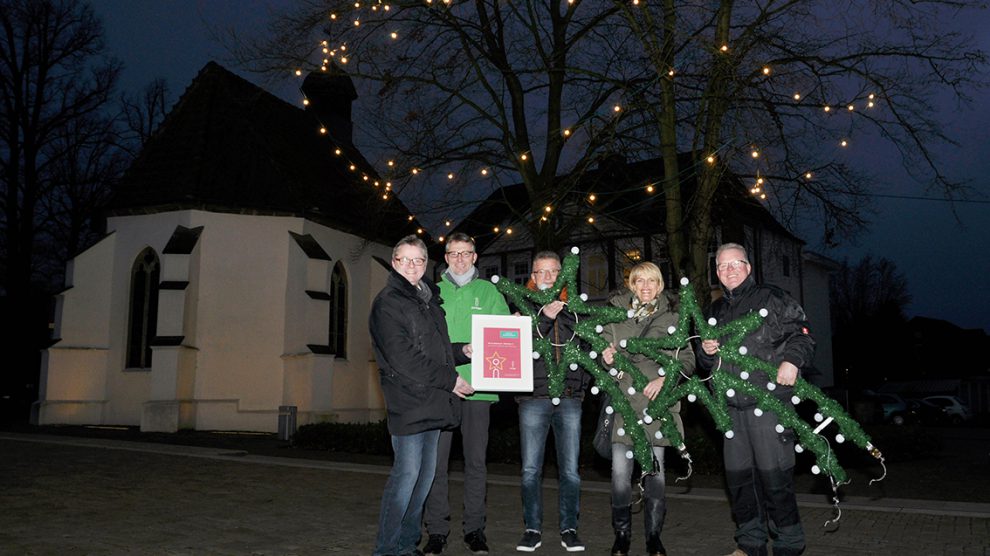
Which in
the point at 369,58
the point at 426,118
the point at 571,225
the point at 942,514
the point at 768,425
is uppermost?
the point at 369,58

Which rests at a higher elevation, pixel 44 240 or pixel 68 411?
pixel 44 240

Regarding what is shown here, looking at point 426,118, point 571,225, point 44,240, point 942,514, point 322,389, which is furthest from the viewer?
point 44,240

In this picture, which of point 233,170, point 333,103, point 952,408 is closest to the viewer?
point 233,170

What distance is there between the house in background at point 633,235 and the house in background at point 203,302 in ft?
17.2

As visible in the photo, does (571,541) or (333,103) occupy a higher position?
(333,103)

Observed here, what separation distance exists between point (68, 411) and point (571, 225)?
1493cm

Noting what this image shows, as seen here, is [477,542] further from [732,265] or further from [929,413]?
[929,413]

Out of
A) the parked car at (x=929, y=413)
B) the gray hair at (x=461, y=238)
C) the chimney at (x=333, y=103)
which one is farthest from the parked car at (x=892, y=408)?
the gray hair at (x=461, y=238)

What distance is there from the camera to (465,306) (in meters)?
5.69

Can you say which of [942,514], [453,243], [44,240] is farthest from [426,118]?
[44,240]

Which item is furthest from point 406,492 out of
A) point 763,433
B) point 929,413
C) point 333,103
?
point 929,413

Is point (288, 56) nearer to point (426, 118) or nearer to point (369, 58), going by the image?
point (369, 58)

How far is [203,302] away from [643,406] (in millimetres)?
17119

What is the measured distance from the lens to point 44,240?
99.8 feet
